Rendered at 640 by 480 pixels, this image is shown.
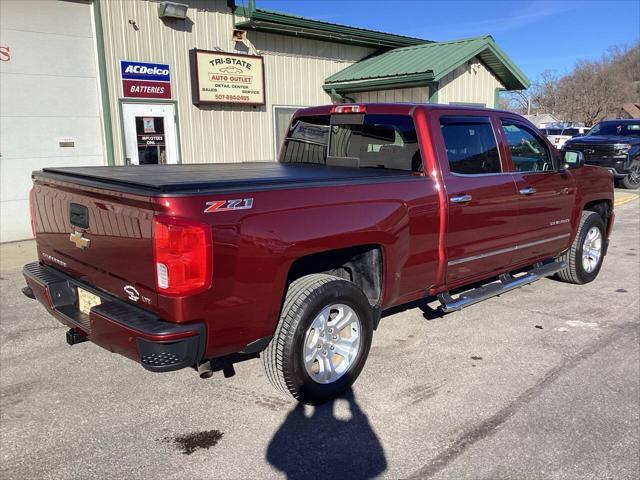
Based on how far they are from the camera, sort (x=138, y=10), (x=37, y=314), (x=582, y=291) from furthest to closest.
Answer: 1. (x=138, y=10)
2. (x=582, y=291)
3. (x=37, y=314)

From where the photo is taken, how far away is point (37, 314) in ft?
17.4

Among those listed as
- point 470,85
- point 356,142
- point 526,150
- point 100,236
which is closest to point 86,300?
point 100,236

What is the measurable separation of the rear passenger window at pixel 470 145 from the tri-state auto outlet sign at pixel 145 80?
674cm

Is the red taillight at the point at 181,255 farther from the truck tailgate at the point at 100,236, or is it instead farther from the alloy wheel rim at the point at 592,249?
the alloy wheel rim at the point at 592,249

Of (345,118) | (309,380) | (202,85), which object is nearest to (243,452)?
(309,380)

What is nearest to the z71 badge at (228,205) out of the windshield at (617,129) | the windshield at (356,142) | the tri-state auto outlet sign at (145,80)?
the windshield at (356,142)

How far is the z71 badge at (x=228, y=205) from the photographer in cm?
280

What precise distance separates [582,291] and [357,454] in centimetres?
416

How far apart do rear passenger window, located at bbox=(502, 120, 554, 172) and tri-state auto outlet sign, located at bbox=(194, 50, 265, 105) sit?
6.70 m

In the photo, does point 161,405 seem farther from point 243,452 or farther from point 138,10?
point 138,10

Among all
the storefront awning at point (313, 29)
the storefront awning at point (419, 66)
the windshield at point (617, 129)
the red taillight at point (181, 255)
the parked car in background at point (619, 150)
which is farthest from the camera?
the windshield at point (617, 129)

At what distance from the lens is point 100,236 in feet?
10.4

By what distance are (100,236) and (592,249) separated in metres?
5.47

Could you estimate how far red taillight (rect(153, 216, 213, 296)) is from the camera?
107 inches
